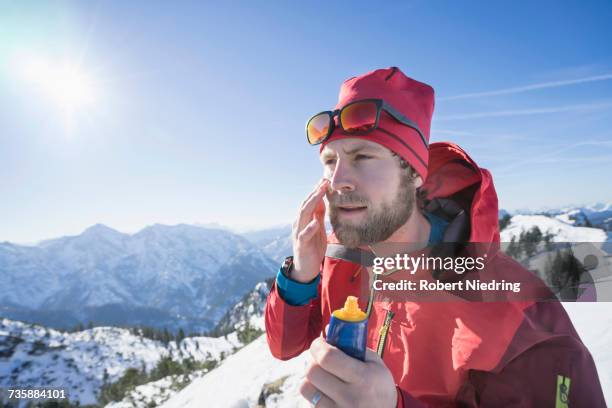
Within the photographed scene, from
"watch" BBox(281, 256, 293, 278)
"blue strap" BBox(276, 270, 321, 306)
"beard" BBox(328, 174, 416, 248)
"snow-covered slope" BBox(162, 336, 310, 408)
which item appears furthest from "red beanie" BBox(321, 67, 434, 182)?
"snow-covered slope" BBox(162, 336, 310, 408)

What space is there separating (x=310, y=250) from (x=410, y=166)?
1.27m

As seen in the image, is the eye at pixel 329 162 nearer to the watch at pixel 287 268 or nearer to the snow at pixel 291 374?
the watch at pixel 287 268

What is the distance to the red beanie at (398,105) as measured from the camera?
302 centimetres

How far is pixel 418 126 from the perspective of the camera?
128 inches

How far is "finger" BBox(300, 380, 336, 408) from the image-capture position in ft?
5.01

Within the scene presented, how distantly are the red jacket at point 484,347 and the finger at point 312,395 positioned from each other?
0.45 m

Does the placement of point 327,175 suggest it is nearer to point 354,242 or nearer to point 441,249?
A: point 354,242

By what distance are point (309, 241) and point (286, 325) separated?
0.95 metres

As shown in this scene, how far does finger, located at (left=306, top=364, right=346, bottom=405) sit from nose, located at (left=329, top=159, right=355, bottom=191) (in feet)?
5.02

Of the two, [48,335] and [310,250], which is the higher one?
[310,250]

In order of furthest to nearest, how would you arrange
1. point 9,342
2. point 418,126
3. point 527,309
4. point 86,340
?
1. point 86,340
2. point 9,342
3. point 418,126
4. point 527,309

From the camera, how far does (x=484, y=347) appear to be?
7.09 feet

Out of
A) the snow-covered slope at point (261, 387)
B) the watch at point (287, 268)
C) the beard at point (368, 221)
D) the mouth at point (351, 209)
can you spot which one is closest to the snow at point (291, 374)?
the snow-covered slope at point (261, 387)

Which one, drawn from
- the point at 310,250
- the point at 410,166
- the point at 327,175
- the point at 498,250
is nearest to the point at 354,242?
the point at 310,250
